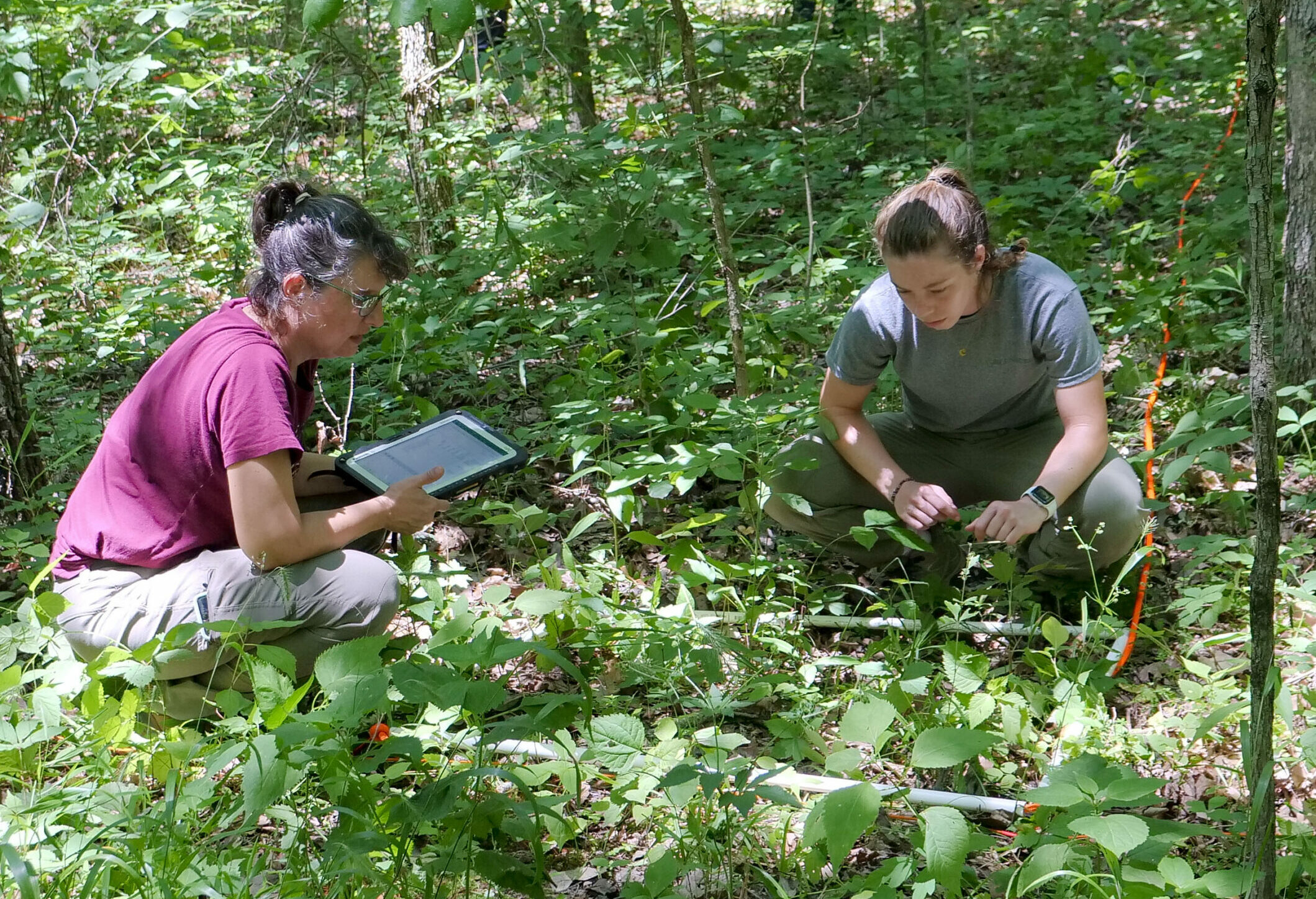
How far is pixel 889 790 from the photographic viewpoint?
2.07m

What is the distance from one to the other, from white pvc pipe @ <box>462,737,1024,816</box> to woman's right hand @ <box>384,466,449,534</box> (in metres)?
0.59

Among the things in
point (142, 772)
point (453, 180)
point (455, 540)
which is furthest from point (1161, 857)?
point (453, 180)

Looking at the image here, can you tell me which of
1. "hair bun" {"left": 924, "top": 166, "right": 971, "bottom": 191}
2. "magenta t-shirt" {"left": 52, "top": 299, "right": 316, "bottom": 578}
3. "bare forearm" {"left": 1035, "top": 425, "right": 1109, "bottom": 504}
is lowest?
"bare forearm" {"left": 1035, "top": 425, "right": 1109, "bottom": 504}

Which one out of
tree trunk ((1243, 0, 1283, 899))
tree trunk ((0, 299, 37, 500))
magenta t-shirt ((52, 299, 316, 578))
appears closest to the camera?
tree trunk ((1243, 0, 1283, 899))

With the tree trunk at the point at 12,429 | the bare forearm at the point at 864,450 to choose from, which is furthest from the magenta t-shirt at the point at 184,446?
the bare forearm at the point at 864,450

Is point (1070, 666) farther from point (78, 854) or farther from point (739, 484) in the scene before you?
point (78, 854)

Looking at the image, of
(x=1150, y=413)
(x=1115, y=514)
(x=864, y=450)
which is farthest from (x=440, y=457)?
(x=1150, y=413)

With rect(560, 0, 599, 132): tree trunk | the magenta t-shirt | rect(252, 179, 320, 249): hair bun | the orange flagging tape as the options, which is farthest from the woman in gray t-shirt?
rect(560, 0, 599, 132): tree trunk

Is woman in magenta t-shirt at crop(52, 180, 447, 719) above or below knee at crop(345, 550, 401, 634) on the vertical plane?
above

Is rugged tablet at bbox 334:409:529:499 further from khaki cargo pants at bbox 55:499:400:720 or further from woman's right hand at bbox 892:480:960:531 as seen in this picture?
woman's right hand at bbox 892:480:960:531

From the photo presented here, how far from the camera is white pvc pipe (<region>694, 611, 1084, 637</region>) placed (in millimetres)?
2574

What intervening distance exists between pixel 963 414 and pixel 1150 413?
2.64 feet

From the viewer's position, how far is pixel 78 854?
5.73ft

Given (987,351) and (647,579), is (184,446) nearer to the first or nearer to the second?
(647,579)
